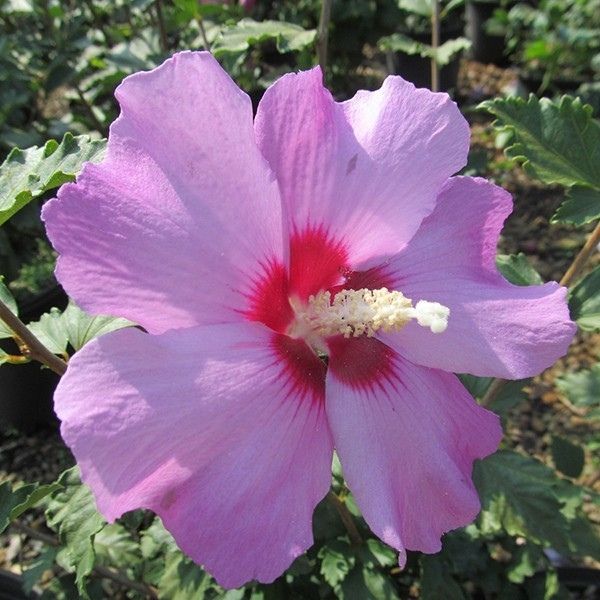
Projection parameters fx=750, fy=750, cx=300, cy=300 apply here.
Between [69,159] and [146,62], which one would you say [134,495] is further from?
[146,62]

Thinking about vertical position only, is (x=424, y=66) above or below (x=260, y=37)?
below

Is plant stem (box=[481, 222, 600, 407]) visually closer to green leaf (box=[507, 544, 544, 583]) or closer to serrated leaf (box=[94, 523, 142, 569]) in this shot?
green leaf (box=[507, 544, 544, 583])

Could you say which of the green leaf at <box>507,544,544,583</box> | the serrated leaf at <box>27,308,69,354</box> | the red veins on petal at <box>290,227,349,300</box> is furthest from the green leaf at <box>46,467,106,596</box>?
the green leaf at <box>507,544,544,583</box>

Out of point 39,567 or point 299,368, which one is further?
point 39,567

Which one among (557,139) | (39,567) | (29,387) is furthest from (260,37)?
(29,387)

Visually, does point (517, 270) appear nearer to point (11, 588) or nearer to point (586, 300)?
point (586, 300)

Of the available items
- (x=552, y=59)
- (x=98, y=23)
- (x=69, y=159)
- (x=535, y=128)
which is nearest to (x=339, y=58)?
(x=552, y=59)
